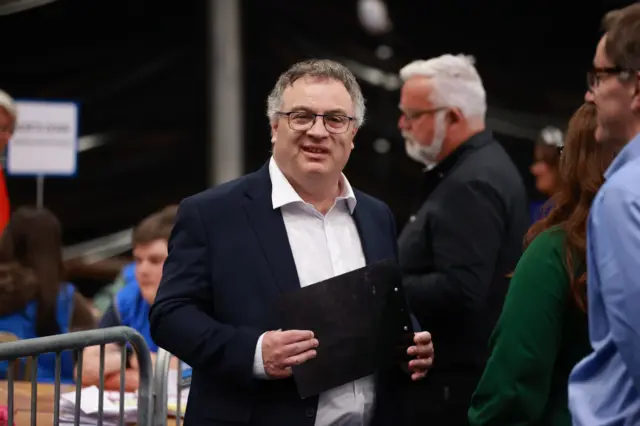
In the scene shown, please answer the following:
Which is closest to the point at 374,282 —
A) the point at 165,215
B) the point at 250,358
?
the point at 250,358

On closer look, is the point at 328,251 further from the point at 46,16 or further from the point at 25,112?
the point at 46,16

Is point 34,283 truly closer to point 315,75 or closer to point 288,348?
point 315,75

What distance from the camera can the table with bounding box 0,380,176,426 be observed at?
3.19 meters

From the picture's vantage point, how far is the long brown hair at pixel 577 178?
7.95 ft

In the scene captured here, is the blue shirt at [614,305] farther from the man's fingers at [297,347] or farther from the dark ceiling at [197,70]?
the dark ceiling at [197,70]

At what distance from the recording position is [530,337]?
2.42 metres

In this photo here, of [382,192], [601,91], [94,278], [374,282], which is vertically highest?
[601,91]

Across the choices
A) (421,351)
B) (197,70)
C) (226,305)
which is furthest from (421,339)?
(197,70)

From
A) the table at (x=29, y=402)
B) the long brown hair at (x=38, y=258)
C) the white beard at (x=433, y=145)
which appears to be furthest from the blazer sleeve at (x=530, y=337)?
the long brown hair at (x=38, y=258)

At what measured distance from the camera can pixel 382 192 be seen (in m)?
10.2

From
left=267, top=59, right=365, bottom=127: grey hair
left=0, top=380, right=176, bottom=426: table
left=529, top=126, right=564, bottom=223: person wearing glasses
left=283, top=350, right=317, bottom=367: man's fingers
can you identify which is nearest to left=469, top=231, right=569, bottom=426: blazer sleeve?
left=283, top=350, right=317, bottom=367: man's fingers

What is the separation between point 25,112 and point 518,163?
4.94 metres

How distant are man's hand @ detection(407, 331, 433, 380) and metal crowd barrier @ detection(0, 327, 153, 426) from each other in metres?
0.77

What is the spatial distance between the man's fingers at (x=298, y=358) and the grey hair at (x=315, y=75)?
2.14 feet
